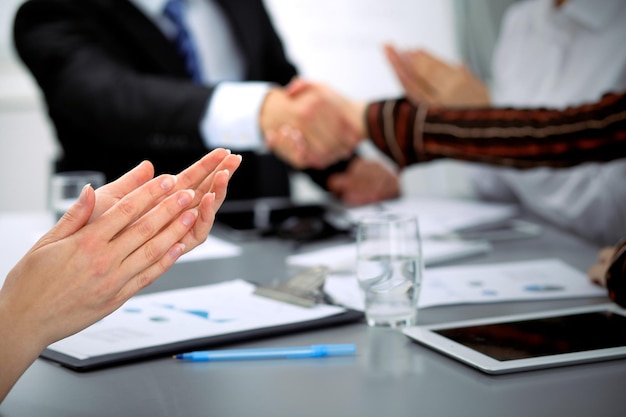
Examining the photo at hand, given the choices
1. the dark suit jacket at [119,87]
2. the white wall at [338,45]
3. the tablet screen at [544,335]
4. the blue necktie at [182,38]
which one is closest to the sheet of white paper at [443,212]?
the dark suit jacket at [119,87]

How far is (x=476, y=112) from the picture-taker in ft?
4.25

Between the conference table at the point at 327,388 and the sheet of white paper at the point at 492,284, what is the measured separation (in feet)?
0.55

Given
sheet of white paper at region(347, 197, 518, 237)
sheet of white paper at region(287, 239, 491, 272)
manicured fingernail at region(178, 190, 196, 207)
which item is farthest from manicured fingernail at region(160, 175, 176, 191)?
sheet of white paper at region(347, 197, 518, 237)

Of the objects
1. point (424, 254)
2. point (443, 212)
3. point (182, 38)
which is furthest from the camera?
point (182, 38)

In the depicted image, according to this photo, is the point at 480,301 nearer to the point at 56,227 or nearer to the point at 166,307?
the point at 166,307

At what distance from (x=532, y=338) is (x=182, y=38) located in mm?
1733

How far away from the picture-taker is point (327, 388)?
2.07 feet

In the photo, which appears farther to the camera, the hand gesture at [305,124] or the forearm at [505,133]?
the hand gesture at [305,124]

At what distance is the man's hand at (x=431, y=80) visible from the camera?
5.75ft

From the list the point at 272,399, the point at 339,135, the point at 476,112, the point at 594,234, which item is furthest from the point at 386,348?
the point at 339,135

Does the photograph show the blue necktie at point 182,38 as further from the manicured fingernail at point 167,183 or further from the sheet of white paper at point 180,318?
the manicured fingernail at point 167,183

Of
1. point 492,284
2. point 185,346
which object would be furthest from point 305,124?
point 185,346

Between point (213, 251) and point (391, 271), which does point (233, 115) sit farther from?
point (391, 271)

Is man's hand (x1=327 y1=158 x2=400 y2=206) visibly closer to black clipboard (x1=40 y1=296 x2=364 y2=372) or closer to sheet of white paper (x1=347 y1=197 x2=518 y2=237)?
sheet of white paper (x1=347 y1=197 x2=518 y2=237)
